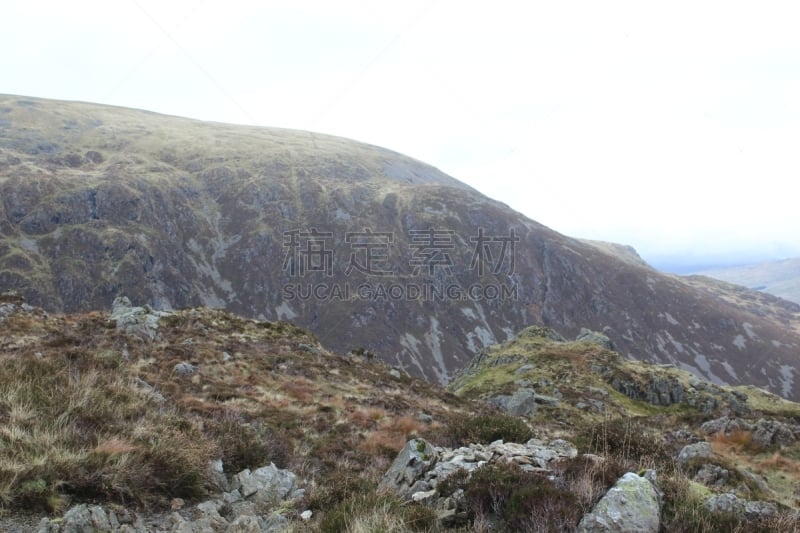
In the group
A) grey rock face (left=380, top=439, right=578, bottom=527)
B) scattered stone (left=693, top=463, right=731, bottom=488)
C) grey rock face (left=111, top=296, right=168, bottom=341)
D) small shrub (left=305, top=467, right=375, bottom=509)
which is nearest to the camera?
grey rock face (left=380, top=439, right=578, bottom=527)

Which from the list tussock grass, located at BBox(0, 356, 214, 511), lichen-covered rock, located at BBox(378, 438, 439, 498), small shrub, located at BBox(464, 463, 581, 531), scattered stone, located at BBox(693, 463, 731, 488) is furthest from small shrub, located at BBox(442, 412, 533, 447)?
tussock grass, located at BBox(0, 356, 214, 511)

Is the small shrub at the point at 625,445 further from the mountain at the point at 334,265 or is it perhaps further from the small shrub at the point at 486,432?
the mountain at the point at 334,265

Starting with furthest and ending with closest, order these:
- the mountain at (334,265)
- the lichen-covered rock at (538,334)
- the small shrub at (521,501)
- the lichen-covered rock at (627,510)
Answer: the mountain at (334,265), the lichen-covered rock at (538,334), the small shrub at (521,501), the lichen-covered rock at (627,510)

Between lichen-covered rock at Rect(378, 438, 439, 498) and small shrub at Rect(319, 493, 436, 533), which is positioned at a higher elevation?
small shrub at Rect(319, 493, 436, 533)

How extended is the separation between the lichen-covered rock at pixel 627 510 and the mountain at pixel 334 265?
399ft

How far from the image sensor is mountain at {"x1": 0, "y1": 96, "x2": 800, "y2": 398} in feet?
436

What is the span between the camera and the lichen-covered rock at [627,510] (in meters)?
5.61

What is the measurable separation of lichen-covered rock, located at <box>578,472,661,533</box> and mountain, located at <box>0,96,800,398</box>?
122 metres

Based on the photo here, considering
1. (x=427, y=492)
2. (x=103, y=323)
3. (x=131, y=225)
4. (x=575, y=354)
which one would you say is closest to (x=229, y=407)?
(x=427, y=492)

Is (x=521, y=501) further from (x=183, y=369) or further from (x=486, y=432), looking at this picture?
(x=183, y=369)

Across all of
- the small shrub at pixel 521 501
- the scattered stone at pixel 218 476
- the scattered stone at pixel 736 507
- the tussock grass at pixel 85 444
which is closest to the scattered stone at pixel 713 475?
the scattered stone at pixel 736 507

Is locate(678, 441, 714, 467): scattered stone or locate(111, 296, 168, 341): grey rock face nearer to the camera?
locate(678, 441, 714, 467): scattered stone

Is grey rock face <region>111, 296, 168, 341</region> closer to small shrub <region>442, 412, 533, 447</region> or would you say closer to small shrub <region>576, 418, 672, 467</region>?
small shrub <region>442, 412, 533, 447</region>

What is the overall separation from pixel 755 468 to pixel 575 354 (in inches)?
1362
